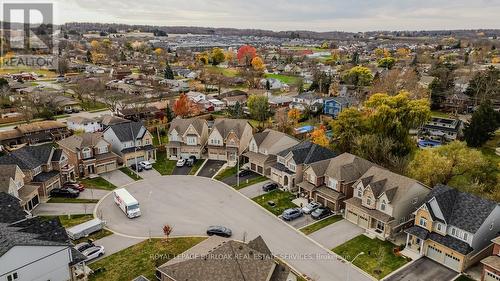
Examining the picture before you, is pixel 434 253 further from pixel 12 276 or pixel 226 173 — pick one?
pixel 12 276

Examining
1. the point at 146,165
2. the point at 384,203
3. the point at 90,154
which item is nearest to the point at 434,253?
the point at 384,203

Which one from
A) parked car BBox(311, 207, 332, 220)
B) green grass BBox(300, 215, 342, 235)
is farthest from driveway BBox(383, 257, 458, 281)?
parked car BBox(311, 207, 332, 220)

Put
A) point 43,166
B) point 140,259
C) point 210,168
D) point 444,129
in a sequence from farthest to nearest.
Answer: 1. point 444,129
2. point 210,168
3. point 43,166
4. point 140,259

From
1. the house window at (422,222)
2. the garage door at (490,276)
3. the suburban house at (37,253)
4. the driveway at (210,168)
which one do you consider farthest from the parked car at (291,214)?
the suburban house at (37,253)

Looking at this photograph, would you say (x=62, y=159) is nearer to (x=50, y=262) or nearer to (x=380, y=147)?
(x=50, y=262)

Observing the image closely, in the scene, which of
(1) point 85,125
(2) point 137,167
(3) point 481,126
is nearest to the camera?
(2) point 137,167

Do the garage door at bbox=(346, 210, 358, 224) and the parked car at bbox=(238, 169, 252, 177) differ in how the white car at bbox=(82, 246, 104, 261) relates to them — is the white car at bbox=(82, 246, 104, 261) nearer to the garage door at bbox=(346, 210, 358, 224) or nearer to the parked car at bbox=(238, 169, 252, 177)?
the parked car at bbox=(238, 169, 252, 177)

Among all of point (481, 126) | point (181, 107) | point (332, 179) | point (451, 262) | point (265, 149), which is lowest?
point (451, 262)
